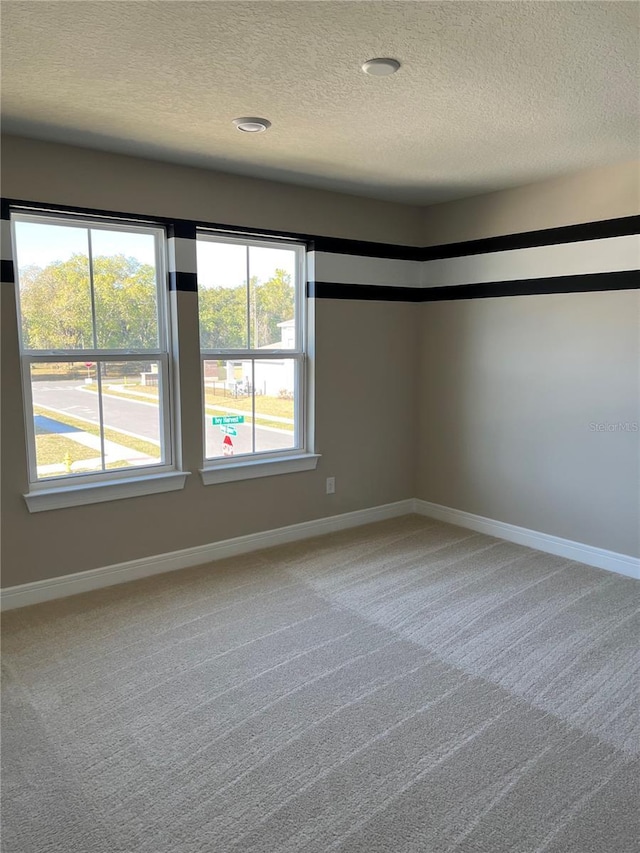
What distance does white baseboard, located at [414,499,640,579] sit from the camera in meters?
3.72

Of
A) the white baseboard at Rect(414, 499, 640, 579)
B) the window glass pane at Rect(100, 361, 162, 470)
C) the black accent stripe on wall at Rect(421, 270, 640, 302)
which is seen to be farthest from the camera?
the white baseboard at Rect(414, 499, 640, 579)

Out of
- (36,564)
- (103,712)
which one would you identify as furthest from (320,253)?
(103,712)

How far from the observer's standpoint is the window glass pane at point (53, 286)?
3166 mm

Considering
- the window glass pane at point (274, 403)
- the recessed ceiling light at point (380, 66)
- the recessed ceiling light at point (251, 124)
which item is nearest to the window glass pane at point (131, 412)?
the window glass pane at point (274, 403)

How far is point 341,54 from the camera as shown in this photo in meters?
2.11

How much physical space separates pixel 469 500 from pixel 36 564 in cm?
306

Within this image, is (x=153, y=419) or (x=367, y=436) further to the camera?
(x=367, y=436)

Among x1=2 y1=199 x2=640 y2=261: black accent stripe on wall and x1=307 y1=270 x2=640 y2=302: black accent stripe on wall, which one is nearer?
x1=2 y1=199 x2=640 y2=261: black accent stripe on wall

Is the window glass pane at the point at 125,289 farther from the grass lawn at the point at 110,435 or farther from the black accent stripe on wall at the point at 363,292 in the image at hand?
the black accent stripe on wall at the point at 363,292

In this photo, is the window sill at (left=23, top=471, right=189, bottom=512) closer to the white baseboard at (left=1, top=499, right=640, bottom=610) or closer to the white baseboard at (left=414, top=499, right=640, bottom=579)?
Result: the white baseboard at (left=1, top=499, right=640, bottom=610)

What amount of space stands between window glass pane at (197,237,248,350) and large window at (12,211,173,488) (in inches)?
10.9

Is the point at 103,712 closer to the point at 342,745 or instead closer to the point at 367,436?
the point at 342,745

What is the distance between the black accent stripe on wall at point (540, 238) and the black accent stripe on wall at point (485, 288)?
0.23 metres

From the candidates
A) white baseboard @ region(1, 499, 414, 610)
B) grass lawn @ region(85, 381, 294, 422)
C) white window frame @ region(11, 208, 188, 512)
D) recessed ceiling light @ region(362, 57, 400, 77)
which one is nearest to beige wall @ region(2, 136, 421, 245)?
white window frame @ region(11, 208, 188, 512)
